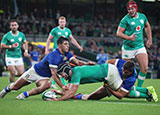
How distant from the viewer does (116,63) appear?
812cm

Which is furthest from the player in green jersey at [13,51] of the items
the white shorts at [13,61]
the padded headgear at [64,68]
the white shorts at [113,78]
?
the white shorts at [113,78]

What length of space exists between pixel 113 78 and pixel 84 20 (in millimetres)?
26662

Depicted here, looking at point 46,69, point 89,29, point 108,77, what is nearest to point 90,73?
point 108,77

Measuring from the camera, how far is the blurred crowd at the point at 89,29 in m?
23.9

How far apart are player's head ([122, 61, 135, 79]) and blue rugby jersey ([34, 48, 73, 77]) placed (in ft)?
4.60

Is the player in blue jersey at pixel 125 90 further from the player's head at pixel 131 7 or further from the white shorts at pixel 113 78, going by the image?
the player's head at pixel 131 7

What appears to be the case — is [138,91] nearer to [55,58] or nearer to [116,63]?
[116,63]

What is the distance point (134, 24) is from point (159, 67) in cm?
1142

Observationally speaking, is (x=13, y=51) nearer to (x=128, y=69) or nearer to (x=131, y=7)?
(x=131, y=7)

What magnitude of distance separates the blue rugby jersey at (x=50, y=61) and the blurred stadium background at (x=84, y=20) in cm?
1216

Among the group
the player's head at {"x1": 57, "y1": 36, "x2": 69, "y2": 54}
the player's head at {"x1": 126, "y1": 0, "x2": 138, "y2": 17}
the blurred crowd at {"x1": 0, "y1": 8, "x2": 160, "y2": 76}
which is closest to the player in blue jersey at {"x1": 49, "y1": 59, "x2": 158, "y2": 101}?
the player's head at {"x1": 57, "y1": 36, "x2": 69, "y2": 54}

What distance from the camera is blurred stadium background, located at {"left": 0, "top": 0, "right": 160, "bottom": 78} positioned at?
937 inches

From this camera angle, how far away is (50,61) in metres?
8.19

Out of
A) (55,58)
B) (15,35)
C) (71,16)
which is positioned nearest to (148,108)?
(55,58)
